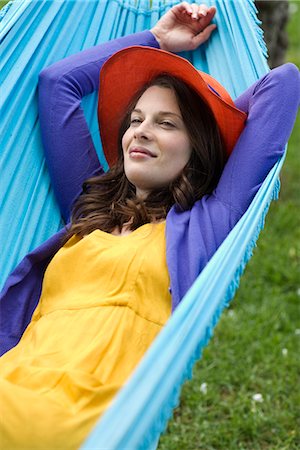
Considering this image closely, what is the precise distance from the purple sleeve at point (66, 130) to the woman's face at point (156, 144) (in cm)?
20

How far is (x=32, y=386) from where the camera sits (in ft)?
5.44

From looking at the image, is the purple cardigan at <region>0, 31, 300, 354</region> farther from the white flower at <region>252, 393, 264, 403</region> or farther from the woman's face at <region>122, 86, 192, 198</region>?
the white flower at <region>252, 393, 264, 403</region>

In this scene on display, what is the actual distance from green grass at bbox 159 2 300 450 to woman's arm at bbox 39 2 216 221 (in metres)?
0.88

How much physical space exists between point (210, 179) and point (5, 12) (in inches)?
31.6

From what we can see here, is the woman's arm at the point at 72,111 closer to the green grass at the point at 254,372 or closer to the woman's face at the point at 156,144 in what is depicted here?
the woman's face at the point at 156,144

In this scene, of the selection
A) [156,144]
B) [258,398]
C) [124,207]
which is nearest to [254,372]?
[258,398]

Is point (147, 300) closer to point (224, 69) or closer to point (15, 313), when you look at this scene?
point (15, 313)

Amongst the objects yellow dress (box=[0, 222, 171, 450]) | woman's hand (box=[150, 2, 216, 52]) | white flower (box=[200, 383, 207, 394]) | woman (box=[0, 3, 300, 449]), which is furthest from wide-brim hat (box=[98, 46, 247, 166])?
white flower (box=[200, 383, 207, 394])

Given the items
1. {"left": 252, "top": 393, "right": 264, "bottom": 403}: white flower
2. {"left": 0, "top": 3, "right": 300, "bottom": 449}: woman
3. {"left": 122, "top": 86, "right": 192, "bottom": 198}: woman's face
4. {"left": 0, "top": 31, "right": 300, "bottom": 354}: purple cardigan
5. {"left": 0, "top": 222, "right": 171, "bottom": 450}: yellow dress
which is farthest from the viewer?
{"left": 252, "top": 393, "right": 264, "bottom": 403}: white flower

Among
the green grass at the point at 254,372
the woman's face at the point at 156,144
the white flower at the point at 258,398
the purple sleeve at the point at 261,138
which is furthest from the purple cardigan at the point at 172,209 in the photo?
the white flower at the point at 258,398

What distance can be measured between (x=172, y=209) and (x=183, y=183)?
0.26 feet

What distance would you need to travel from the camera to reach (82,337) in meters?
1.78

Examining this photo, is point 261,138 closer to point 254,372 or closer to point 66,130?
point 66,130

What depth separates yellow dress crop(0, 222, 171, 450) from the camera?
1568 mm
